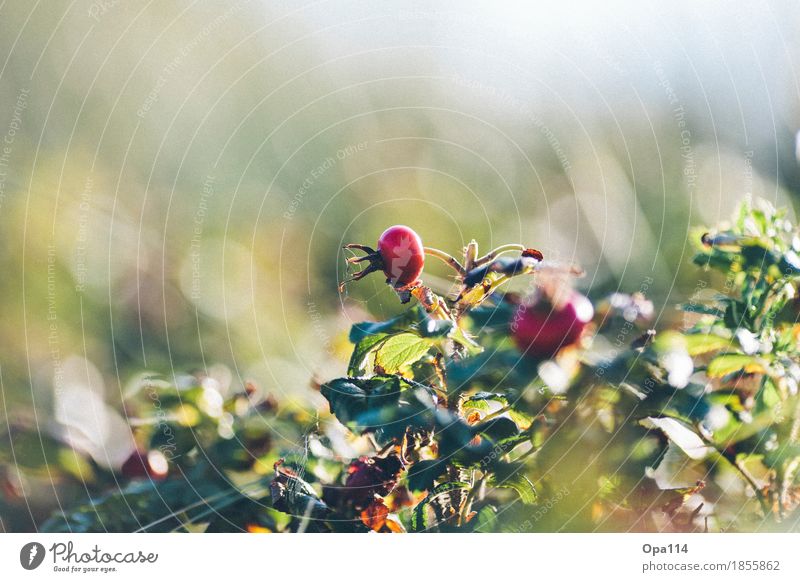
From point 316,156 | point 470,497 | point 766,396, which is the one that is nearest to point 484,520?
point 470,497

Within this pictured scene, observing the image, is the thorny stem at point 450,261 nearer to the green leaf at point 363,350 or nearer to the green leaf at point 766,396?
the green leaf at point 363,350

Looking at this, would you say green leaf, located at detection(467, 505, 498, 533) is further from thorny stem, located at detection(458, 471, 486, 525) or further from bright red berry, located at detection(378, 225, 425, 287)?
bright red berry, located at detection(378, 225, 425, 287)

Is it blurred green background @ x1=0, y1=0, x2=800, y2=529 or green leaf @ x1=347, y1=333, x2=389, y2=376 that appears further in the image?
blurred green background @ x1=0, y1=0, x2=800, y2=529

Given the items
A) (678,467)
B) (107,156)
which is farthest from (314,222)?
(678,467)

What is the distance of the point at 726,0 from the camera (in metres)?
0.91

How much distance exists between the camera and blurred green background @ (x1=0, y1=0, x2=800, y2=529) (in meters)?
0.83

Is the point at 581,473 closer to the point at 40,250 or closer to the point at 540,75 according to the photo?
the point at 540,75

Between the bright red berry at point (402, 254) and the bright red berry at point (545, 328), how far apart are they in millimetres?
113

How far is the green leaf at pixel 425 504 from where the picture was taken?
699 mm

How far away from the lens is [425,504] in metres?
0.73
